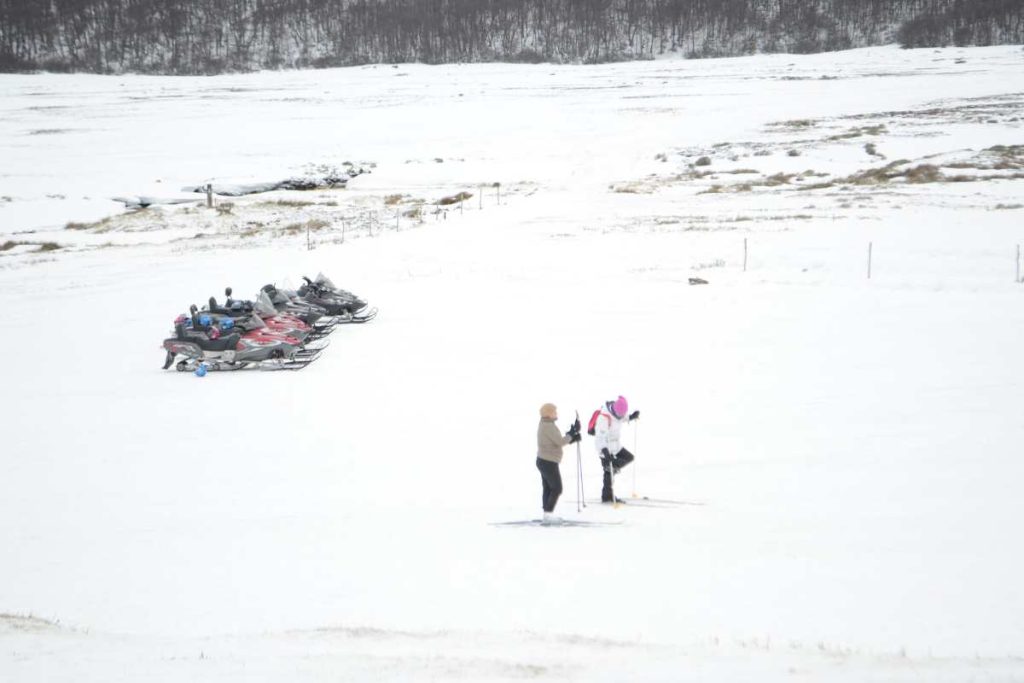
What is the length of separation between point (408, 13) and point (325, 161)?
260 feet

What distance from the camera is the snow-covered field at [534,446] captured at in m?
6.46

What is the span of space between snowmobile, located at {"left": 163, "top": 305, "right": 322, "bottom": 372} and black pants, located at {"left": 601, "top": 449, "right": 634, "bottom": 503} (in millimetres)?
7736

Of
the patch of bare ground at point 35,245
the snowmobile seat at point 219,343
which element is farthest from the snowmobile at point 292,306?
the patch of bare ground at point 35,245

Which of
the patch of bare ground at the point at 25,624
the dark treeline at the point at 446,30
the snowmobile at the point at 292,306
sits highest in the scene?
the dark treeline at the point at 446,30

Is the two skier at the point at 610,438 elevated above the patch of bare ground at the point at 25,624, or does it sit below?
above

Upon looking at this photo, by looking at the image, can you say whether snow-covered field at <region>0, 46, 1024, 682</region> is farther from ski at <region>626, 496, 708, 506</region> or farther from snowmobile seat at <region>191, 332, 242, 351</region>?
snowmobile seat at <region>191, 332, 242, 351</region>

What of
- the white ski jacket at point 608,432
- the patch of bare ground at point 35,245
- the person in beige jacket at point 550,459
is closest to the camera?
the person in beige jacket at point 550,459

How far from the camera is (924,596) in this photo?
6.86m

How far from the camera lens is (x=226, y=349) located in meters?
15.6

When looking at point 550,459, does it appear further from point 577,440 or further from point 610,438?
point 610,438

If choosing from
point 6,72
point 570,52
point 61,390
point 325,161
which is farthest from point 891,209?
point 6,72

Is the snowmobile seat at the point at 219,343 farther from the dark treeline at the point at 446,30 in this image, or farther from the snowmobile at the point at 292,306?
the dark treeline at the point at 446,30

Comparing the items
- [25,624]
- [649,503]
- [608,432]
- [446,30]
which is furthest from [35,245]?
[446,30]

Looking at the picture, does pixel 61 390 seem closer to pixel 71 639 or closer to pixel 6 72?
pixel 71 639
